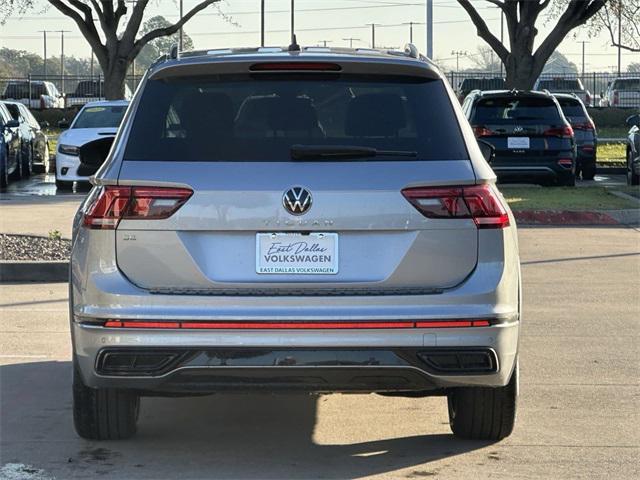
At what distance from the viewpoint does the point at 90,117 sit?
23.9 metres

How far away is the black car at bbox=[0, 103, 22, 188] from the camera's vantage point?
890 inches

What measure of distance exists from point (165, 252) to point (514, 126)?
1459 cm

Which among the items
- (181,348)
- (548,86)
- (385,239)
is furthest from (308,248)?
(548,86)

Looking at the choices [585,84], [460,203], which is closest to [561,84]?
[585,84]

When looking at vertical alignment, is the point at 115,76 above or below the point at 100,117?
above

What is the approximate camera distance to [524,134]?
1942cm

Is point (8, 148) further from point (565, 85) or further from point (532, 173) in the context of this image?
point (565, 85)

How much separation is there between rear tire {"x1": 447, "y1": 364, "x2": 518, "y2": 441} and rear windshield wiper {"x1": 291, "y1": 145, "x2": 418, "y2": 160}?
3.85 feet

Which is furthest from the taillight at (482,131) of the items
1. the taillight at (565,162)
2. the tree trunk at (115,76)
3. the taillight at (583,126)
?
the tree trunk at (115,76)

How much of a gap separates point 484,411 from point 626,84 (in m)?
50.5

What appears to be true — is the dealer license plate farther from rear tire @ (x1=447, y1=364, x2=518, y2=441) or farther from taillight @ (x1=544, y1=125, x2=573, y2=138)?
taillight @ (x1=544, y1=125, x2=573, y2=138)

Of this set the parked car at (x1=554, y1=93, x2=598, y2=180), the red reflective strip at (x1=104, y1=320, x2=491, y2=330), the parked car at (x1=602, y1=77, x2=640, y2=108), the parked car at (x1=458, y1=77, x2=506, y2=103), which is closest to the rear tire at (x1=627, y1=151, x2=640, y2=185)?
the parked car at (x1=554, y1=93, x2=598, y2=180)

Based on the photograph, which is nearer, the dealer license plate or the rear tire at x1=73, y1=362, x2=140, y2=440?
the dealer license plate

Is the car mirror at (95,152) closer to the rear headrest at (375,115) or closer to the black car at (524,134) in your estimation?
the rear headrest at (375,115)
